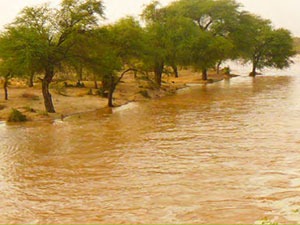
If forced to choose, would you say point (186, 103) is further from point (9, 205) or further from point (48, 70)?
point (9, 205)

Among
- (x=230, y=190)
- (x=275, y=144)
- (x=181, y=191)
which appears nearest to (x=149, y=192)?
(x=181, y=191)

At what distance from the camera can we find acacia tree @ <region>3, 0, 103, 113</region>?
85.8ft

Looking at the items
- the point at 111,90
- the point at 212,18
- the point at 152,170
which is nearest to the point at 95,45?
the point at 111,90

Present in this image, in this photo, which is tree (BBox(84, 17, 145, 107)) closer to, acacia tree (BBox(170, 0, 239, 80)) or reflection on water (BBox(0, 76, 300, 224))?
reflection on water (BBox(0, 76, 300, 224))

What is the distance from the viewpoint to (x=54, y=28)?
1062 inches

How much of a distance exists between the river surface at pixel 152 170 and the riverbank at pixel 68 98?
3.05m

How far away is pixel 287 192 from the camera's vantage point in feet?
36.4

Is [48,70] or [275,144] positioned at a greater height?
[48,70]

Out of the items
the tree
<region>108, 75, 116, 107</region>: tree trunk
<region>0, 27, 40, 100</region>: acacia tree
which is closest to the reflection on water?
<region>0, 27, 40, 100</region>: acacia tree

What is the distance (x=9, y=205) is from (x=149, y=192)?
3785 mm

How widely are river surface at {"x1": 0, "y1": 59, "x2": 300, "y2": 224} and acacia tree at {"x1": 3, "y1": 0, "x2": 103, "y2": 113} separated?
4.27 metres

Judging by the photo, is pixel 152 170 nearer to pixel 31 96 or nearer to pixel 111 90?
pixel 111 90

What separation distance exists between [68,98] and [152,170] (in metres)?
20.7

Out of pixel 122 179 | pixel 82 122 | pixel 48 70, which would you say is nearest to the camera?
pixel 122 179
